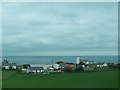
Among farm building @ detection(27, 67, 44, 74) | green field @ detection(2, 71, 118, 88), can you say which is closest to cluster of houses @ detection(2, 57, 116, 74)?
farm building @ detection(27, 67, 44, 74)

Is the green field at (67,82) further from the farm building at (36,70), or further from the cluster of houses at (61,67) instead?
the farm building at (36,70)

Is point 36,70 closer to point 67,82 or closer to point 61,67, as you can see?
point 61,67

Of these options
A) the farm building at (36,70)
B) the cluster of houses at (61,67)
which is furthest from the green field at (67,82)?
Result: the farm building at (36,70)

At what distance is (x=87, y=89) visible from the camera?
16812 mm

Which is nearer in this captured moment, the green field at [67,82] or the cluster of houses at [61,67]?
the green field at [67,82]

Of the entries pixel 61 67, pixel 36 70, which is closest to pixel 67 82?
pixel 61 67

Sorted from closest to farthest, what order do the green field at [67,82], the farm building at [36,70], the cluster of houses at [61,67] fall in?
the green field at [67,82], the cluster of houses at [61,67], the farm building at [36,70]

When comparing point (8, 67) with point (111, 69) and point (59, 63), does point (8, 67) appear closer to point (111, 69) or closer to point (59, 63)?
point (59, 63)

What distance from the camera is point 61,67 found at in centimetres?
3023

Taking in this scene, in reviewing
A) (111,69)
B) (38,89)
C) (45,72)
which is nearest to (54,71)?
(45,72)

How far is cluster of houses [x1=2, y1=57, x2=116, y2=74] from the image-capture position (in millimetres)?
29438

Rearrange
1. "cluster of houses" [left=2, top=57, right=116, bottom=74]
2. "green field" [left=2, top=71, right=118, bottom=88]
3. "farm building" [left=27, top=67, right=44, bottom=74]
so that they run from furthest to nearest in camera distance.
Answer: "farm building" [left=27, top=67, right=44, bottom=74] < "cluster of houses" [left=2, top=57, right=116, bottom=74] < "green field" [left=2, top=71, right=118, bottom=88]

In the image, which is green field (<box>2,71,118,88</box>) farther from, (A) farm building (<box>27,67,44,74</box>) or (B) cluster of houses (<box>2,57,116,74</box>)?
(A) farm building (<box>27,67,44,74</box>)

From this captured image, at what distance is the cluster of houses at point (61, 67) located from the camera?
29438 millimetres
